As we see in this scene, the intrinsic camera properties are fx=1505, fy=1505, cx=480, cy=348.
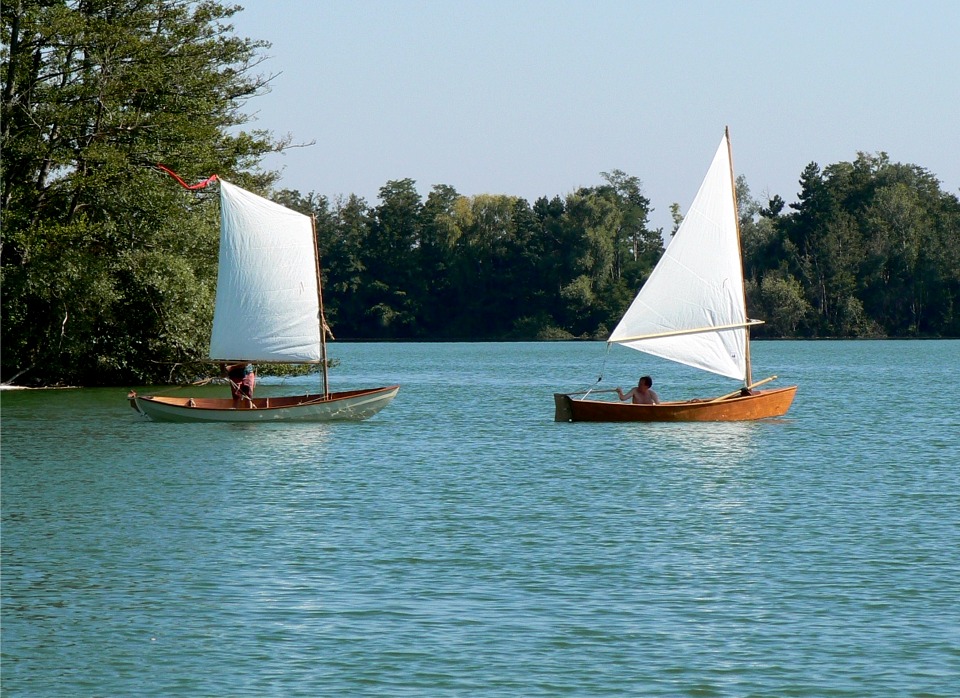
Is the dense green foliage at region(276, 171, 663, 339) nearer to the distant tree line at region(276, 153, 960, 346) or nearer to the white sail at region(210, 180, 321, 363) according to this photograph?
the distant tree line at region(276, 153, 960, 346)

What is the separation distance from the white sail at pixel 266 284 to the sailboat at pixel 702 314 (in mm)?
7191

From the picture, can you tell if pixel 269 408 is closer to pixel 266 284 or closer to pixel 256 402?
pixel 256 402

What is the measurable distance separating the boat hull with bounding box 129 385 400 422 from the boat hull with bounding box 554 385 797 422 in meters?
5.12

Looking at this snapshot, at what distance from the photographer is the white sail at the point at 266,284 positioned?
130ft

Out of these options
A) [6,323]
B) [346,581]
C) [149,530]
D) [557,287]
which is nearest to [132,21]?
[6,323]

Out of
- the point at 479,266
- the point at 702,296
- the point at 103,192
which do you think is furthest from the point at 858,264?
the point at 702,296

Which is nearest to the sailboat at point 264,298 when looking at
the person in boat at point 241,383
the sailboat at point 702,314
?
the person in boat at point 241,383

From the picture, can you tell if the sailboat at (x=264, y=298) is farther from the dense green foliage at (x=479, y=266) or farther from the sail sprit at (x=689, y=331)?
the dense green foliage at (x=479, y=266)

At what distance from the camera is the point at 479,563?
18.9 m

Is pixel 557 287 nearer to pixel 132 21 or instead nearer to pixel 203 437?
pixel 132 21

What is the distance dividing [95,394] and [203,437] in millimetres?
17267

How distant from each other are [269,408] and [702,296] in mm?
11684

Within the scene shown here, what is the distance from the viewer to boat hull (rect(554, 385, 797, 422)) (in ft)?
127

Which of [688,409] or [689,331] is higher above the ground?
[689,331]
